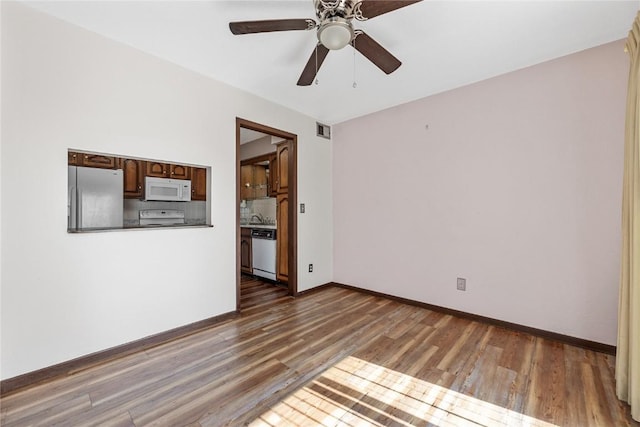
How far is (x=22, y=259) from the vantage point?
1.77m

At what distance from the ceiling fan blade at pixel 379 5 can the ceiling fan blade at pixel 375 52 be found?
146mm

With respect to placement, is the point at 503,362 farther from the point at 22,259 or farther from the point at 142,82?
the point at 142,82

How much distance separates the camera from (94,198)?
8.75 feet

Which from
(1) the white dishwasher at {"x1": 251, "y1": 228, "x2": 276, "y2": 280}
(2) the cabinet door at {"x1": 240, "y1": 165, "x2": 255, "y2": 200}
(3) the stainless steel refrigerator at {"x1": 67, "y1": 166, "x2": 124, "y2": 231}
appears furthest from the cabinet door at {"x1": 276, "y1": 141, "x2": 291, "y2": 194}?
(3) the stainless steel refrigerator at {"x1": 67, "y1": 166, "x2": 124, "y2": 231}

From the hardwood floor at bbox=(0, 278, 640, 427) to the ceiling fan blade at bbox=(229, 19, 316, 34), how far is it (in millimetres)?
2281

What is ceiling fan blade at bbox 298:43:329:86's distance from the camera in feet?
6.09

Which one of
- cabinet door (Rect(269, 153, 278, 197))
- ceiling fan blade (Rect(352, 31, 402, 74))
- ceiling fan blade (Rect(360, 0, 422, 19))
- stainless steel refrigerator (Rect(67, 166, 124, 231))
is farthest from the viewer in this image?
cabinet door (Rect(269, 153, 278, 197))

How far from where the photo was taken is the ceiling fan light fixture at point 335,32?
4.90ft

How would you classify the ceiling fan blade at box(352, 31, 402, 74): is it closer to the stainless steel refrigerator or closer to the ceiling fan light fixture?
the ceiling fan light fixture

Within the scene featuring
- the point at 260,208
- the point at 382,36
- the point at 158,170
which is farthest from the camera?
the point at 260,208

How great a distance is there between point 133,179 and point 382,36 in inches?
136

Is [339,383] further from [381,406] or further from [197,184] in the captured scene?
[197,184]

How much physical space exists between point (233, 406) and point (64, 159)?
2.09m

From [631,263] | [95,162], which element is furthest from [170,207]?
[631,263]
